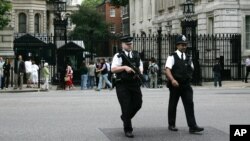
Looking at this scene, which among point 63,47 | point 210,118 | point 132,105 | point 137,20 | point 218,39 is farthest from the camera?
point 137,20

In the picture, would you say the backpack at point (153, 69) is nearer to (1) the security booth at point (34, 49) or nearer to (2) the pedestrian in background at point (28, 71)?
(2) the pedestrian in background at point (28, 71)

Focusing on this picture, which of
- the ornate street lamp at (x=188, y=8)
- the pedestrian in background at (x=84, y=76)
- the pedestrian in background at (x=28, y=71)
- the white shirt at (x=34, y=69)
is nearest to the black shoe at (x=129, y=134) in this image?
the pedestrian in background at (x=84, y=76)

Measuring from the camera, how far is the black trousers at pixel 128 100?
1095cm

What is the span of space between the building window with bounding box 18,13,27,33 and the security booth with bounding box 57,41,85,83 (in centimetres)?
2608

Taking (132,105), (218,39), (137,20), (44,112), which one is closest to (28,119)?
(44,112)

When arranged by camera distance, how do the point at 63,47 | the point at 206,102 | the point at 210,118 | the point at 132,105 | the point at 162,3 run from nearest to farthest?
1. the point at 132,105
2. the point at 210,118
3. the point at 206,102
4. the point at 63,47
5. the point at 162,3

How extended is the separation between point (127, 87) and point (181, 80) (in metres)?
1.13

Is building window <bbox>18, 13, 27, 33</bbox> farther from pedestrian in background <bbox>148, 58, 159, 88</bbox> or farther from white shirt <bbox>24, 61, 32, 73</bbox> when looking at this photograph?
pedestrian in background <bbox>148, 58, 159, 88</bbox>

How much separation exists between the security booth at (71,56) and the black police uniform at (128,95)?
2051cm

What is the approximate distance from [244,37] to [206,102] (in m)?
19.9

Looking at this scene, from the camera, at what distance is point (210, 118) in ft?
45.5

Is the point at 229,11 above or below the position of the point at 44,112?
above

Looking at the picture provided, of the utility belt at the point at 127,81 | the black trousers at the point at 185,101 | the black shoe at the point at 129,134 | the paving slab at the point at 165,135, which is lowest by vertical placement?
the paving slab at the point at 165,135

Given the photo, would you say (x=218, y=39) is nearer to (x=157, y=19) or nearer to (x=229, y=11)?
(x=229, y=11)
